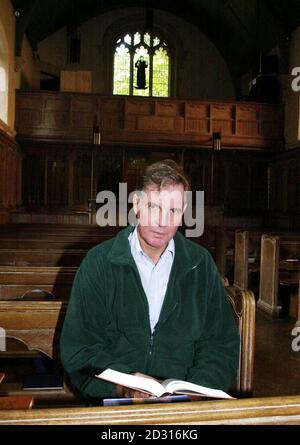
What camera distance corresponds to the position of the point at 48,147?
12.8m

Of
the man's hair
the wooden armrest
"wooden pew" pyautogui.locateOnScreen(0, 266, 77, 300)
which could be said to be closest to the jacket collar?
the man's hair

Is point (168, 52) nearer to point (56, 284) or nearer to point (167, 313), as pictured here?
point (56, 284)

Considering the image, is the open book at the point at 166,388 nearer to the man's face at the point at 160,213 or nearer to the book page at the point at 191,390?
the book page at the point at 191,390

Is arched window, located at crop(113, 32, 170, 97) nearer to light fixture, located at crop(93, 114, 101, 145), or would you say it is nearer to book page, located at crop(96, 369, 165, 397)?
light fixture, located at crop(93, 114, 101, 145)

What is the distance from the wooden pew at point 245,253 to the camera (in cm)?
694

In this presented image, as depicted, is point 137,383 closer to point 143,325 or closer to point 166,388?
point 166,388

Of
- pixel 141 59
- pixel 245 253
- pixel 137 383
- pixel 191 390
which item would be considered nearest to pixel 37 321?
pixel 137 383

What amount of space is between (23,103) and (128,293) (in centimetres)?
1130

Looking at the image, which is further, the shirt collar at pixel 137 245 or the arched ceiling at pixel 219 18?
the arched ceiling at pixel 219 18

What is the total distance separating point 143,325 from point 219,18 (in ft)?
49.4

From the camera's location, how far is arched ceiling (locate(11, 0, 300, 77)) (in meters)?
12.0

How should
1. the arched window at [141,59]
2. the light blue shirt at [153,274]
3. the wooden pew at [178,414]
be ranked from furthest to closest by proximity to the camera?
the arched window at [141,59] < the light blue shirt at [153,274] < the wooden pew at [178,414]

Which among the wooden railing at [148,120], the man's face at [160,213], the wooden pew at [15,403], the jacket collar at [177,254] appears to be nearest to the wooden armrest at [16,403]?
the wooden pew at [15,403]

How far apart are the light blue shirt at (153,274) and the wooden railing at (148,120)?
10588 mm
